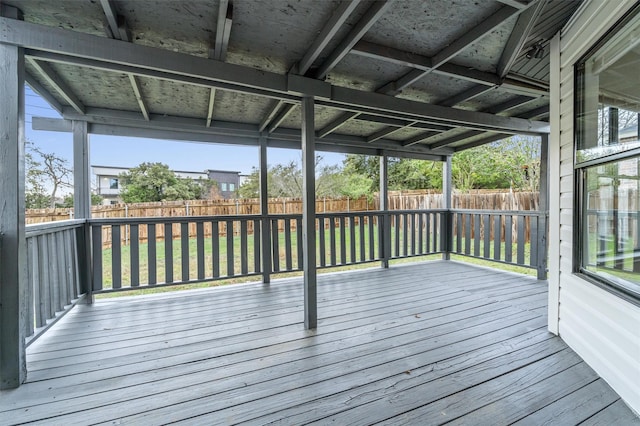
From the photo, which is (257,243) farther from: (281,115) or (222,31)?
(222,31)

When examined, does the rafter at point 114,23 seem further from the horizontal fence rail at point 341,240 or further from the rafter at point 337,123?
the horizontal fence rail at point 341,240

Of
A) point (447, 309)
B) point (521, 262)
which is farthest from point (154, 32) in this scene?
point (521, 262)

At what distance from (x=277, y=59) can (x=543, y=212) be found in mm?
4198

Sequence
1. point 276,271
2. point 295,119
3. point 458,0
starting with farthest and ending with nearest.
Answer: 1. point 276,271
2. point 295,119
3. point 458,0

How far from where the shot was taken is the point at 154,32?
196cm

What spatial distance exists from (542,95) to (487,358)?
276 centimetres

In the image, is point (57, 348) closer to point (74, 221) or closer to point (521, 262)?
point (74, 221)

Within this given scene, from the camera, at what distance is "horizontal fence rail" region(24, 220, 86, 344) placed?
7.26 ft

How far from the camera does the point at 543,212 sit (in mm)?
4078

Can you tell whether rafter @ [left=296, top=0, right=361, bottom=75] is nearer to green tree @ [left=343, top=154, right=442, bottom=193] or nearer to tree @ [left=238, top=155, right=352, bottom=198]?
tree @ [left=238, top=155, right=352, bottom=198]

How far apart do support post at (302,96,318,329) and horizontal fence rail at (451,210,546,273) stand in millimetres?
3436

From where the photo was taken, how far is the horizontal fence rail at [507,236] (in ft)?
13.6

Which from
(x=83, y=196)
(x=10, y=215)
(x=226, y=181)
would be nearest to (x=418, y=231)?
(x=226, y=181)

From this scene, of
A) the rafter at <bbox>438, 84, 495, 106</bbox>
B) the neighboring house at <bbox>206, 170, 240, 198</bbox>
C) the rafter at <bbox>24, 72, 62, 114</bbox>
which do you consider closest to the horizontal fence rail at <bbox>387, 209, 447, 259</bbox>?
the rafter at <bbox>438, 84, 495, 106</bbox>
